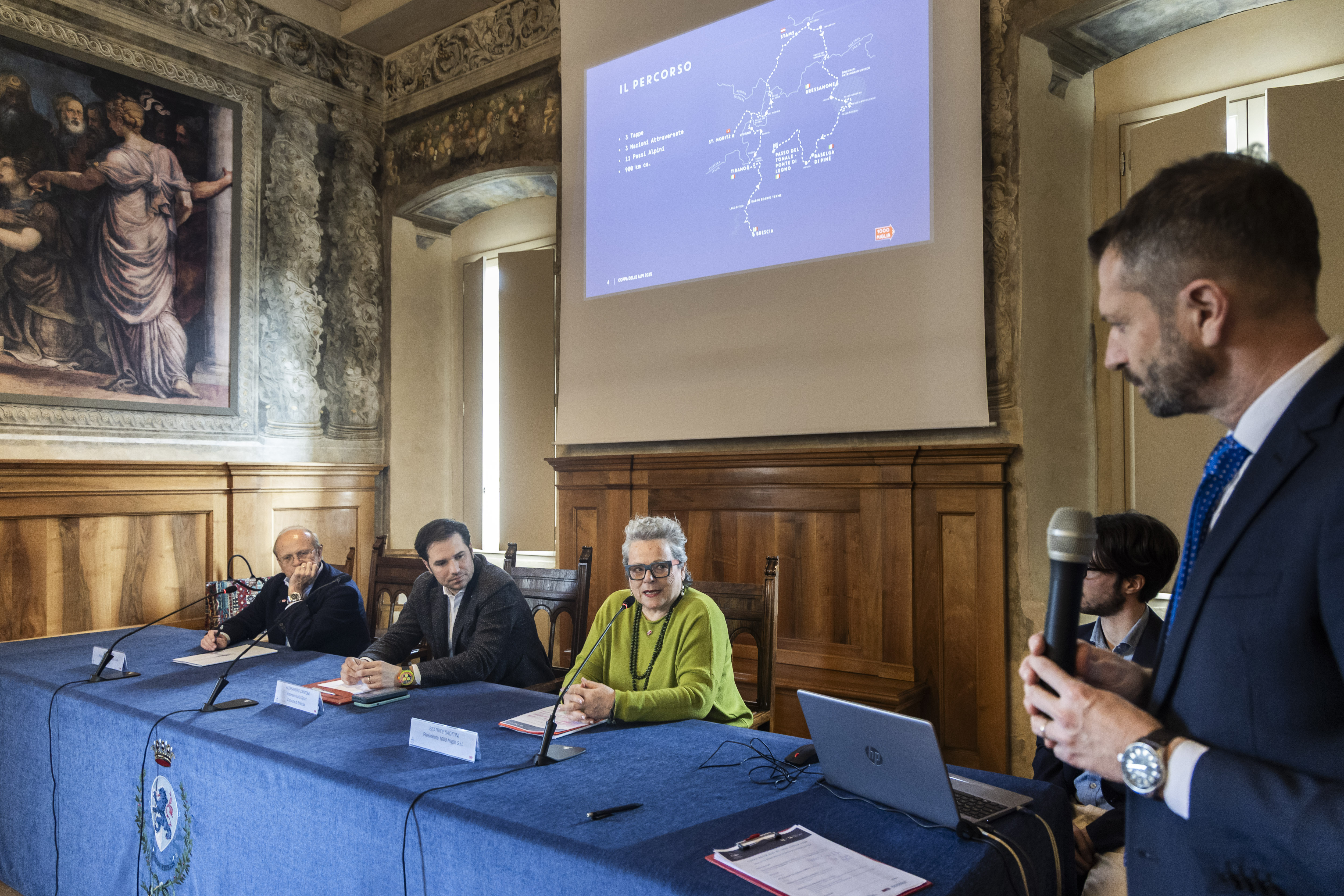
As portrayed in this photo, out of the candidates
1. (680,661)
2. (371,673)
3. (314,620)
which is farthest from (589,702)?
(314,620)

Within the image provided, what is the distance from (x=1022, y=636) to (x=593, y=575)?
2207 millimetres

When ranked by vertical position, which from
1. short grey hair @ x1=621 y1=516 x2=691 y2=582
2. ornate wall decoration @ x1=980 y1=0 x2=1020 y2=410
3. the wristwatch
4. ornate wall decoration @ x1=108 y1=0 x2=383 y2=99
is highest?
Result: ornate wall decoration @ x1=108 y1=0 x2=383 y2=99

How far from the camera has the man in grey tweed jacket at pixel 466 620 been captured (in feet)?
9.55

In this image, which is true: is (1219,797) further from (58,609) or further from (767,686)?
(58,609)

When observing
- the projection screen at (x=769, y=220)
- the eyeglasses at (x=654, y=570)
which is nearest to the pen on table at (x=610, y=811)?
the eyeglasses at (x=654, y=570)

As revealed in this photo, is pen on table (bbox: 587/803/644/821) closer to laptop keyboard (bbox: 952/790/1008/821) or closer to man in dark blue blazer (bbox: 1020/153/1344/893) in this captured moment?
laptop keyboard (bbox: 952/790/1008/821)

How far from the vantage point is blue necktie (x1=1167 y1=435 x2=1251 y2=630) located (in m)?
1.03

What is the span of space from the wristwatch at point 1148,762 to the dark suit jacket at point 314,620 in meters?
2.89

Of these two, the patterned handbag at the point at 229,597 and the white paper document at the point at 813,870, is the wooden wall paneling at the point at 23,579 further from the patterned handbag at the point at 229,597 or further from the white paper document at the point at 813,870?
the white paper document at the point at 813,870

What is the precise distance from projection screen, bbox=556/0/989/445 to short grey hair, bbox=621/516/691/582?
1.45m

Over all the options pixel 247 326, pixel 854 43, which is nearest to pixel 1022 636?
pixel 854 43

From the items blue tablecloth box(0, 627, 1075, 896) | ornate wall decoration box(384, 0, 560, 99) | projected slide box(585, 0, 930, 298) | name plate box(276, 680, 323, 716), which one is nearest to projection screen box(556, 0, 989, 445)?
projected slide box(585, 0, 930, 298)

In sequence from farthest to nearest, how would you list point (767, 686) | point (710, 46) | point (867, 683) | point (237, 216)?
point (237, 216) < point (710, 46) < point (867, 683) < point (767, 686)

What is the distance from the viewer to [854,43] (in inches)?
145
